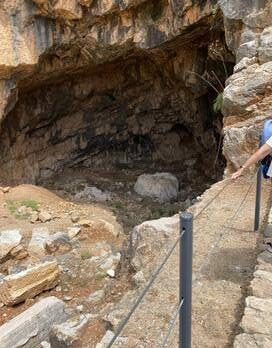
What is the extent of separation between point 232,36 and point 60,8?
5030 mm

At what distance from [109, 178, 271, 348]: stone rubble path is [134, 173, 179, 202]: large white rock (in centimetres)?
822

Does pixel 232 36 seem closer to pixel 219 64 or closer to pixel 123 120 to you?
pixel 219 64

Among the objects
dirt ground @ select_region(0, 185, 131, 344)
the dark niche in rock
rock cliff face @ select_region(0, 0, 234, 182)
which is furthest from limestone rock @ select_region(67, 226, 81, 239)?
the dark niche in rock

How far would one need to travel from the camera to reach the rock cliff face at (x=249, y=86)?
6336 mm

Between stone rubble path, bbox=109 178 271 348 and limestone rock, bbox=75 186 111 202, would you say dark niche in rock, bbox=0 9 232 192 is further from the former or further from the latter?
stone rubble path, bbox=109 178 271 348

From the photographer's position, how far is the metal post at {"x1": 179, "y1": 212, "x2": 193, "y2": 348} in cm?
182

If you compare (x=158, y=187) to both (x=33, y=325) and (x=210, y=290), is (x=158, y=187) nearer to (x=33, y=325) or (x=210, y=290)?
(x=33, y=325)

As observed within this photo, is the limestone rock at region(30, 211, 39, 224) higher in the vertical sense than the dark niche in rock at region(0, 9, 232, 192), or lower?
lower

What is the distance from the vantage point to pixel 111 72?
1503cm

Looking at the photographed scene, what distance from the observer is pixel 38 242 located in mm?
8055

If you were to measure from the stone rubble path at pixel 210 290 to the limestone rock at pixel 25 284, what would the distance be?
2.65 m

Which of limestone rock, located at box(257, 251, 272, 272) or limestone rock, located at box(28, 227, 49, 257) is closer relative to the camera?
limestone rock, located at box(257, 251, 272, 272)

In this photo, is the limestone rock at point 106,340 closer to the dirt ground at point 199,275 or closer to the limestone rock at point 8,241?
the dirt ground at point 199,275

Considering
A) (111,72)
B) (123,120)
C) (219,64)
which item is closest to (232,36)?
(219,64)
